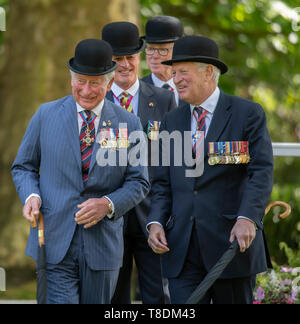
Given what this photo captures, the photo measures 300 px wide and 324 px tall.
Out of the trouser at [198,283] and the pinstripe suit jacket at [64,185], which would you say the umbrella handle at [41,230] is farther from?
the trouser at [198,283]

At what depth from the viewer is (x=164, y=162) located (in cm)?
512

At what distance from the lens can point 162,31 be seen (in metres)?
6.59

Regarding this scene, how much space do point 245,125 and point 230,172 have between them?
0.98ft

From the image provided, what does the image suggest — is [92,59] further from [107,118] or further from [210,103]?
[210,103]

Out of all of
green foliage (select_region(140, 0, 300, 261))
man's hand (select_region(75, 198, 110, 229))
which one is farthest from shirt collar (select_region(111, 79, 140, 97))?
green foliage (select_region(140, 0, 300, 261))

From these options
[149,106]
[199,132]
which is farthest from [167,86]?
[199,132]

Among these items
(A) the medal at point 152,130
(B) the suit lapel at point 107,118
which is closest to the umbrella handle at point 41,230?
(B) the suit lapel at point 107,118

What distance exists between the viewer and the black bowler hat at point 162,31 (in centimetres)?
659

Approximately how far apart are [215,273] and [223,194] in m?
0.52

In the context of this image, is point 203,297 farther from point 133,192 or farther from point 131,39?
point 131,39

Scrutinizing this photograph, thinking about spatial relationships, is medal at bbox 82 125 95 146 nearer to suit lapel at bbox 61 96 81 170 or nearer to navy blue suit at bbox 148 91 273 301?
suit lapel at bbox 61 96 81 170

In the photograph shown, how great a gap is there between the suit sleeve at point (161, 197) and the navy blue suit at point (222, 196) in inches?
0.5

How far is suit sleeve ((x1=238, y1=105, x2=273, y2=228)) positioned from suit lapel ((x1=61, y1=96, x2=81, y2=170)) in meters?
1.01
